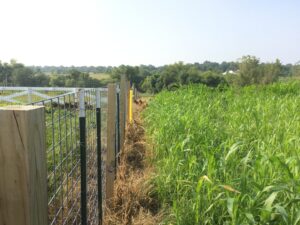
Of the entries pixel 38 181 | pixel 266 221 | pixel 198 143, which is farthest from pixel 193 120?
pixel 38 181

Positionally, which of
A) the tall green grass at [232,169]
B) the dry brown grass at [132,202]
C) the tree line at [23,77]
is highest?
the tree line at [23,77]

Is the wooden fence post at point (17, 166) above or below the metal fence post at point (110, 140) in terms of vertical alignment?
above

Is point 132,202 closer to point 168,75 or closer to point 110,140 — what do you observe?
point 110,140

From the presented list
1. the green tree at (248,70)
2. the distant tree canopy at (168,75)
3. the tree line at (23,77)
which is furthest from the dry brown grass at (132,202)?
the green tree at (248,70)

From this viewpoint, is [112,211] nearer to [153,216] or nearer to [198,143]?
[153,216]

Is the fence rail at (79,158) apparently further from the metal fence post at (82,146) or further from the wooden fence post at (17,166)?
the wooden fence post at (17,166)

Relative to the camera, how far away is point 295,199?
5.81ft

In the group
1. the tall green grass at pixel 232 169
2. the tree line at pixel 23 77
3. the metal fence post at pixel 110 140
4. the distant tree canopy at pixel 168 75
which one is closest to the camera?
the tall green grass at pixel 232 169

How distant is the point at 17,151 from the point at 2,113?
0.32ft

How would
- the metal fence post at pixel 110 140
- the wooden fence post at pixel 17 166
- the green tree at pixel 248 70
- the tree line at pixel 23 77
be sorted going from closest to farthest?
1. the wooden fence post at pixel 17 166
2. the metal fence post at pixel 110 140
3. the tree line at pixel 23 77
4. the green tree at pixel 248 70

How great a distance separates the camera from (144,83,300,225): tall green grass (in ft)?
6.40

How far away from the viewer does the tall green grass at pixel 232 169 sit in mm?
1951

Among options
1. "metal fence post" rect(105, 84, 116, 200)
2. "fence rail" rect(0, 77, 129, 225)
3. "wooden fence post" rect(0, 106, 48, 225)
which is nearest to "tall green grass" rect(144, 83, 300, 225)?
"metal fence post" rect(105, 84, 116, 200)

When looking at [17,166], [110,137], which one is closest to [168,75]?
[110,137]
